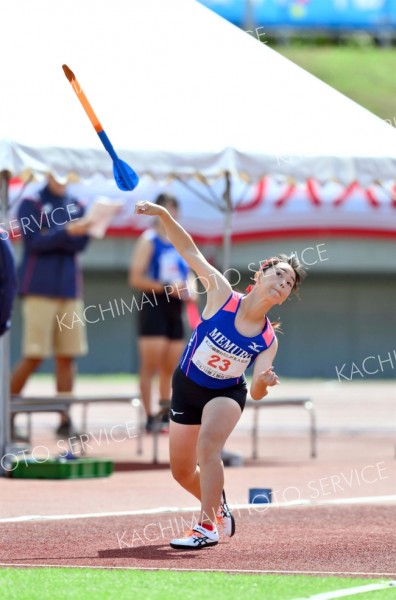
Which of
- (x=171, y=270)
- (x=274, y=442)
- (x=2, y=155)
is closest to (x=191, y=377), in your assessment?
(x=2, y=155)

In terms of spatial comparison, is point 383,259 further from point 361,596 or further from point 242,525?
point 361,596

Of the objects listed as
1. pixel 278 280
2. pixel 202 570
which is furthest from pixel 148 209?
pixel 202 570

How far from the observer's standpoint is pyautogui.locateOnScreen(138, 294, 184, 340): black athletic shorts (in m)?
16.5

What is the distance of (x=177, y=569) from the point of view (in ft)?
25.3

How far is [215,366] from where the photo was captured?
8.88 m

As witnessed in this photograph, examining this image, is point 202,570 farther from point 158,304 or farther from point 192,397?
point 158,304

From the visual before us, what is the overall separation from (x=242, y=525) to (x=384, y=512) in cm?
133

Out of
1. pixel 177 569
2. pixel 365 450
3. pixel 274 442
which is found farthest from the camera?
pixel 274 442

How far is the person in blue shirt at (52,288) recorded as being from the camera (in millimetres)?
15500

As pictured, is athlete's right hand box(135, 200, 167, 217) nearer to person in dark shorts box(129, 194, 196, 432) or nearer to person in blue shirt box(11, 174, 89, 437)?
person in blue shirt box(11, 174, 89, 437)

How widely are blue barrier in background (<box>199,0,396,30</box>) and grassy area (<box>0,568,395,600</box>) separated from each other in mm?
32096

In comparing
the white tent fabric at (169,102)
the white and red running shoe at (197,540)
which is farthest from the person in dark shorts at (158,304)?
the white and red running shoe at (197,540)

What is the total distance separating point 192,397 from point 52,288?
7.08 m

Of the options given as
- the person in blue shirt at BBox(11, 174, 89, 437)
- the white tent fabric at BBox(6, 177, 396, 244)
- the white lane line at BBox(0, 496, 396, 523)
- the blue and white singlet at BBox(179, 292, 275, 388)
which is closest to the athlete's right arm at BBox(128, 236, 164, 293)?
the person in blue shirt at BBox(11, 174, 89, 437)
